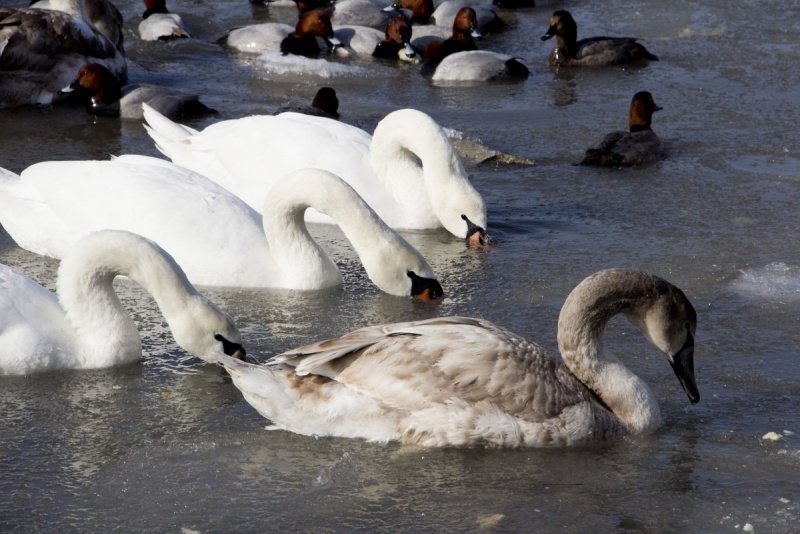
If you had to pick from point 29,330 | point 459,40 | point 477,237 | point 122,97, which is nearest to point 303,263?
point 477,237

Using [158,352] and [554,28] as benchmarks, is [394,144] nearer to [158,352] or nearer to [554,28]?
[158,352]

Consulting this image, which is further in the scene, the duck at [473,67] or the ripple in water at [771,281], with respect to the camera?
the duck at [473,67]

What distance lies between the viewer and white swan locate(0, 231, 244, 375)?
5.68m

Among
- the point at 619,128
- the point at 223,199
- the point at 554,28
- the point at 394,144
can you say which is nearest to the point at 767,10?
the point at 554,28

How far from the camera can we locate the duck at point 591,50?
12711 millimetres

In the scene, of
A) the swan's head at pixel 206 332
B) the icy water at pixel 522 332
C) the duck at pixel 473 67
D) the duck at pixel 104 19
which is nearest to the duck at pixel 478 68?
the duck at pixel 473 67

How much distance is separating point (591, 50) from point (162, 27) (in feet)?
14.8

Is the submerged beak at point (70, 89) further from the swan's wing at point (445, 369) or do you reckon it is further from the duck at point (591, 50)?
the swan's wing at point (445, 369)

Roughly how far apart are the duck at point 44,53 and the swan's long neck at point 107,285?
591cm

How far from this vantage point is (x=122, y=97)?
1102 cm

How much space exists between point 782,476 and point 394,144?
13.5 feet

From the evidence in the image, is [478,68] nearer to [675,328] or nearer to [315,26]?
[315,26]

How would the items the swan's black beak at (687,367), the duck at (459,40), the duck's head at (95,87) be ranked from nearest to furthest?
the swan's black beak at (687,367) → the duck's head at (95,87) → the duck at (459,40)

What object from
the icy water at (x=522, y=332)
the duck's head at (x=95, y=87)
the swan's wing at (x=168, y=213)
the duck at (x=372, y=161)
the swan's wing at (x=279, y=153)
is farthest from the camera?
the duck's head at (x=95, y=87)
